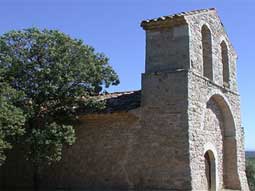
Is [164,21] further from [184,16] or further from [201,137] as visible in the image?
[201,137]

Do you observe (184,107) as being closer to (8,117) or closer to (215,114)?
(215,114)

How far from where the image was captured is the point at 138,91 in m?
16.3

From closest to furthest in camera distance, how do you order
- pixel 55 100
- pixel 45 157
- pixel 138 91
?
pixel 45 157, pixel 55 100, pixel 138 91

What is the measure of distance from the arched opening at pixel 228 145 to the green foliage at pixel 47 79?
4984 mm

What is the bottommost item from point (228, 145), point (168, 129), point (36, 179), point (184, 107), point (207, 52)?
point (36, 179)

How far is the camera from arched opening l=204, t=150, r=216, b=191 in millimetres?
15266

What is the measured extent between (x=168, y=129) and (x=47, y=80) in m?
4.44

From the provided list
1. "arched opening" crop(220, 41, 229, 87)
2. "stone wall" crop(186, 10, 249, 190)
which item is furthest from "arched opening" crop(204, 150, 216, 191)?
"arched opening" crop(220, 41, 229, 87)

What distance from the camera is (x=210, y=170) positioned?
15.5 metres

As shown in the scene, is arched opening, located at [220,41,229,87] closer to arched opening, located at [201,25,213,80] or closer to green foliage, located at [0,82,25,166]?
arched opening, located at [201,25,213,80]

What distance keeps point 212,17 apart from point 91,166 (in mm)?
7428

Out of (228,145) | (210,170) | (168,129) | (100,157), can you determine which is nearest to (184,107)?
(168,129)

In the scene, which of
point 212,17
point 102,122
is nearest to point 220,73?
point 212,17

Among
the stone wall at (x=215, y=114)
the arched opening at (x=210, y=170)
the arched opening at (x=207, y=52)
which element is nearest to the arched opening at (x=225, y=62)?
the stone wall at (x=215, y=114)
